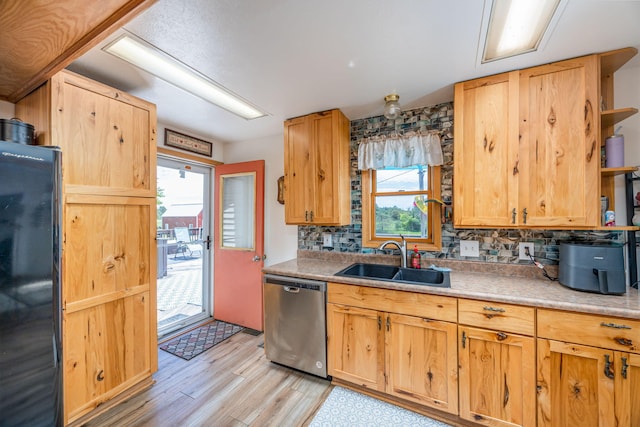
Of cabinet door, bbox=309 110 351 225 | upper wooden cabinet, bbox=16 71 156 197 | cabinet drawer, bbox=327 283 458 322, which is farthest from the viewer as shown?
cabinet door, bbox=309 110 351 225

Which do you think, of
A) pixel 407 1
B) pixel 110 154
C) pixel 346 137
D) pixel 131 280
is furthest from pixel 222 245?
pixel 407 1

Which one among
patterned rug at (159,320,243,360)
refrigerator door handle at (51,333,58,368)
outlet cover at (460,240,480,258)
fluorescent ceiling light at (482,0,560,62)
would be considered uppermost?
fluorescent ceiling light at (482,0,560,62)

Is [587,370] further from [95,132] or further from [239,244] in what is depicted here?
[95,132]

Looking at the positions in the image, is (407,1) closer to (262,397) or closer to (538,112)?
(538,112)

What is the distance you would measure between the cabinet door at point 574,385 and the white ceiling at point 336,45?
1.73 meters

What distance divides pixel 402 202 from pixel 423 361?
1355 mm

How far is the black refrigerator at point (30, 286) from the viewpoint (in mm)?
1096

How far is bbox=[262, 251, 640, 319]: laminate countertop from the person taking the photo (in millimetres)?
1350

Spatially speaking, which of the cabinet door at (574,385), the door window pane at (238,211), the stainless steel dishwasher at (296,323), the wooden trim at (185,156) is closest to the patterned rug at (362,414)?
the stainless steel dishwasher at (296,323)

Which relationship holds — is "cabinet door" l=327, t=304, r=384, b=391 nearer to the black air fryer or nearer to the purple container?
the black air fryer

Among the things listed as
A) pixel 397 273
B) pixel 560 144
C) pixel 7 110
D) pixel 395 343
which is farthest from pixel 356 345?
pixel 7 110

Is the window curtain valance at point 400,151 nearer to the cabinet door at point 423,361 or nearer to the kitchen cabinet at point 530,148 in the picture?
the kitchen cabinet at point 530,148

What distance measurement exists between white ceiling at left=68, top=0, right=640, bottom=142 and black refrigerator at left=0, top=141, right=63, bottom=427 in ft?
2.83

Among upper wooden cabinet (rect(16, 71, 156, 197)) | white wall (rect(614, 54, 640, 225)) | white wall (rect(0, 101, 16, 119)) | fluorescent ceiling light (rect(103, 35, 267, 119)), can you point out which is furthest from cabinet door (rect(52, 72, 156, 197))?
white wall (rect(614, 54, 640, 225))
